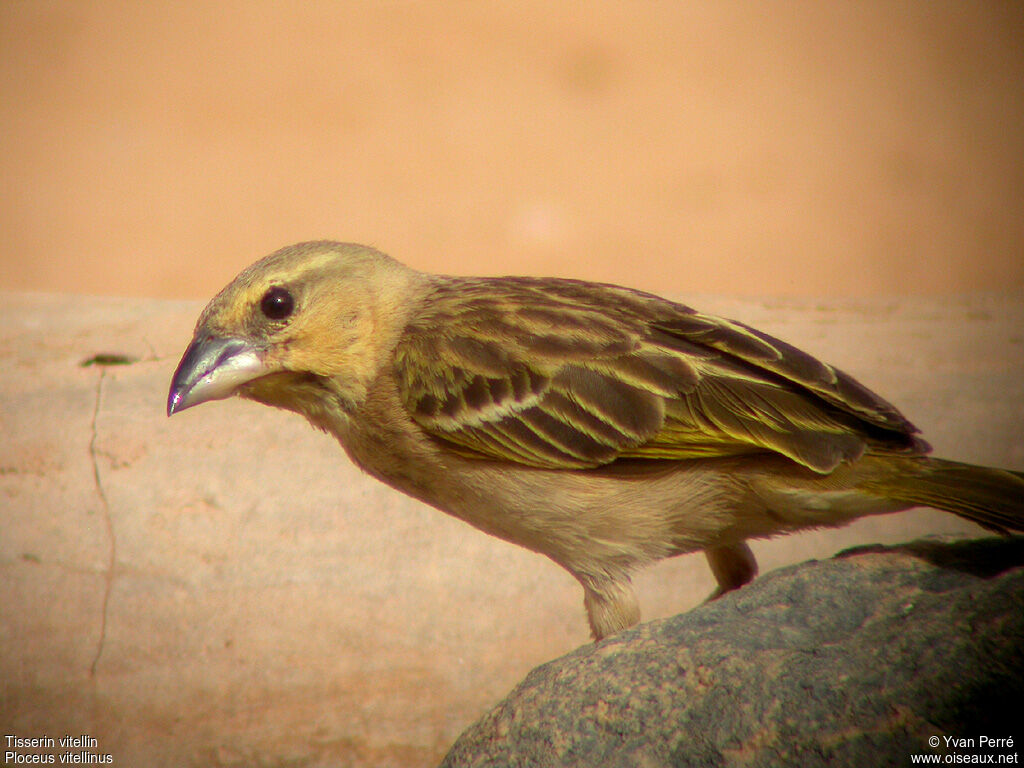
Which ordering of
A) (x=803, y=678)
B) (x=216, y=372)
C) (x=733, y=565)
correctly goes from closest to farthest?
(x=803, y=678), (x=216, y=372), (x=733, y=565)

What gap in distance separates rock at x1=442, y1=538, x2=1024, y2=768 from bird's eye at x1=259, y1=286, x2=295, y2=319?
4.60ft

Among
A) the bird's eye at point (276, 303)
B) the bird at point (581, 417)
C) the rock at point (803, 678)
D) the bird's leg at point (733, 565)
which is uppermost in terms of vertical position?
the bird's eye at point (276, 303)

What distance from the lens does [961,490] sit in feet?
9.11

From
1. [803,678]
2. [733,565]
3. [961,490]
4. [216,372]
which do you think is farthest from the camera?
[733,565]

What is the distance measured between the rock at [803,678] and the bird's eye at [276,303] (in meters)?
1.40

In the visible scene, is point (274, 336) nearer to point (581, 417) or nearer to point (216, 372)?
point (216, 372)

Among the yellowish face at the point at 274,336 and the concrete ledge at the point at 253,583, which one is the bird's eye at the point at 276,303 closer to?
the yellowish face at the point at 274,336

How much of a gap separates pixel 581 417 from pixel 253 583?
6.75 feet

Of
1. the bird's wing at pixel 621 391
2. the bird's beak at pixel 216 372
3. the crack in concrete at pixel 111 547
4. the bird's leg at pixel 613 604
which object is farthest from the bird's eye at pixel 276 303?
the crack in concrete at pixel 111 547

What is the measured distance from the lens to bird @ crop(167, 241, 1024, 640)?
2965mm

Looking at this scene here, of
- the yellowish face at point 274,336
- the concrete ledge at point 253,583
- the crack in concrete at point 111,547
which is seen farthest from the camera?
the crack in concrete at point 111,547

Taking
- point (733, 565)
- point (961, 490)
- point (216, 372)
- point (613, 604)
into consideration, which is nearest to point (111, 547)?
point (216, 372)

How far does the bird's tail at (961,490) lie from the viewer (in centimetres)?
272

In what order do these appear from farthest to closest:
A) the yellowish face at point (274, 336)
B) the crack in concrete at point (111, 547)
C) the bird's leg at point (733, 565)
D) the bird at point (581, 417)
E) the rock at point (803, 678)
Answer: the crack in concrete at point (111, 547), the bird's leg at point (733, 565), the yellowish face at point (274, 336), the bird at point (581, 417), the rock at point (803, 678)
